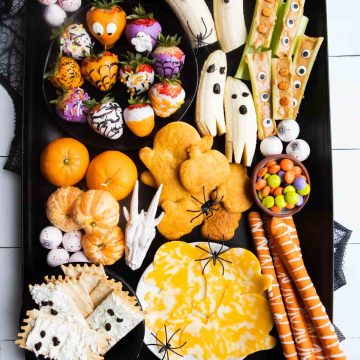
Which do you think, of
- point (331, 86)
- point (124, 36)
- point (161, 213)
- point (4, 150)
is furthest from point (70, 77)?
point (331, 86)

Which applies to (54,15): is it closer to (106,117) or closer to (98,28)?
(98,28)

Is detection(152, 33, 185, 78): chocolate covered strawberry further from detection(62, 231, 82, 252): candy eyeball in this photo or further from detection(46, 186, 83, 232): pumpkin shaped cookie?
detection(62, 231, 82, 252): candy eyeball

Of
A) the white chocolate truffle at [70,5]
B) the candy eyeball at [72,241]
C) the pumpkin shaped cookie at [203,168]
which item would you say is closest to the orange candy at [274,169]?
the pumpkin shaped cookie at [203,168]

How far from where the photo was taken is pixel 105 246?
4.64ft

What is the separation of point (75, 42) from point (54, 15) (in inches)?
5.2

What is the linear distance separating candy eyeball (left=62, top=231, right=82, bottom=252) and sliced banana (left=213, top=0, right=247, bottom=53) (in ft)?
2.45

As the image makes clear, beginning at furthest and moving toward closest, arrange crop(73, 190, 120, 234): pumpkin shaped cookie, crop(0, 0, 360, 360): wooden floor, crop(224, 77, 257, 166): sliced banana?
crop(0, 0, 360, 360): wooden floor
crop(224, 77, 257, 166): sliced banana
crop(73, 190, 120, 234): pumpkin shaped cookie

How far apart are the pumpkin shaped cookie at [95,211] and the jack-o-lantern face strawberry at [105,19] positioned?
0.47 m

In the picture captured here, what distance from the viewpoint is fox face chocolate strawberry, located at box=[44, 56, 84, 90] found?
1.40m

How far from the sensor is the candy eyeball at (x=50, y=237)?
56.1 inches

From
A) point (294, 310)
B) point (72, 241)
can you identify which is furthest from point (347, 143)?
point (72, 241)

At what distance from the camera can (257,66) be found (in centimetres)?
149

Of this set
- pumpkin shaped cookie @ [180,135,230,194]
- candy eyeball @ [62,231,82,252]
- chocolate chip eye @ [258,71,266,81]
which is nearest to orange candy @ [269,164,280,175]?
pumpkin shaped cookie @ [180,135,230,194]

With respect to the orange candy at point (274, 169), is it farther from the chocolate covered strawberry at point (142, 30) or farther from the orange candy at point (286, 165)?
the chocolate covered strawberry at point (142, 30)
